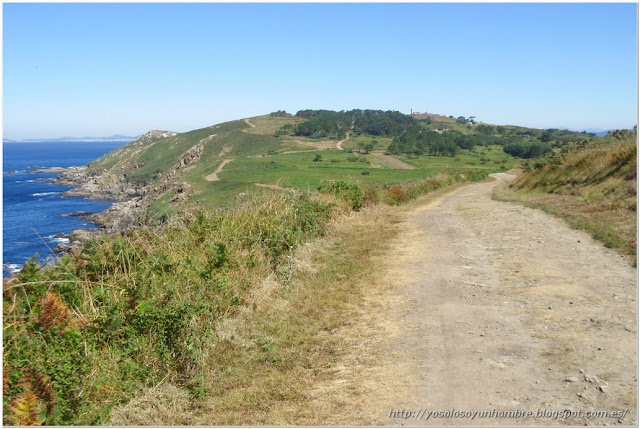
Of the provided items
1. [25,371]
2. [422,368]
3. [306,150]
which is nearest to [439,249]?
[422,368]

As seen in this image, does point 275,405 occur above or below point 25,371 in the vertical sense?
below

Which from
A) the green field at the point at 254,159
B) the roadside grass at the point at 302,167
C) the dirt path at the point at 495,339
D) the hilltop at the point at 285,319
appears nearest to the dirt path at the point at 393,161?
the green field at the point at 254,159

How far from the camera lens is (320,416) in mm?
3873

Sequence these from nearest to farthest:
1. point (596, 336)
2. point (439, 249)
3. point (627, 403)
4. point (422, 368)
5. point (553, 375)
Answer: point (627, 403) → point (553, 375) → point (422, 368) → point (596, 336) → point (439, 249)

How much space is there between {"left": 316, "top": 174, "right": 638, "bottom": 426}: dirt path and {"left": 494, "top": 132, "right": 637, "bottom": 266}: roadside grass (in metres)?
1.14

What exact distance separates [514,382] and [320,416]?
6.03 feet

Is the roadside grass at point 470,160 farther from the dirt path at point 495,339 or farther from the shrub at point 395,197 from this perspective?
the dirt path at point 495,339

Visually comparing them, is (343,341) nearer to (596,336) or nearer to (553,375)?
(553,375)

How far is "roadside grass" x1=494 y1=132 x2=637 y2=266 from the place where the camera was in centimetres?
998

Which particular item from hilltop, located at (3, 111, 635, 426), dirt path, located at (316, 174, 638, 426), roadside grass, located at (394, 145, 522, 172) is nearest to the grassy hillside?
hilltop, located at (3, 111, 635, 426)

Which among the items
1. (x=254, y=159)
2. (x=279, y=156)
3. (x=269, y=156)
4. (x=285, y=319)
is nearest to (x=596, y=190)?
(x=285, y=319)

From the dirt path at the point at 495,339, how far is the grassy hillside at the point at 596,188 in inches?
48.8

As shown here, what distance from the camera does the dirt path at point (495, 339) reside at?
379 cm

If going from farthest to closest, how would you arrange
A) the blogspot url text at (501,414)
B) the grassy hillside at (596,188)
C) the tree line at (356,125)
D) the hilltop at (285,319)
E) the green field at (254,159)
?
1. the tree line at (356,125)
2. the green field at (254,159)
3. the grassy hillside at (596,188)
4. the hilltop at (285,319)
5. the blogspot url text at (501,414)
